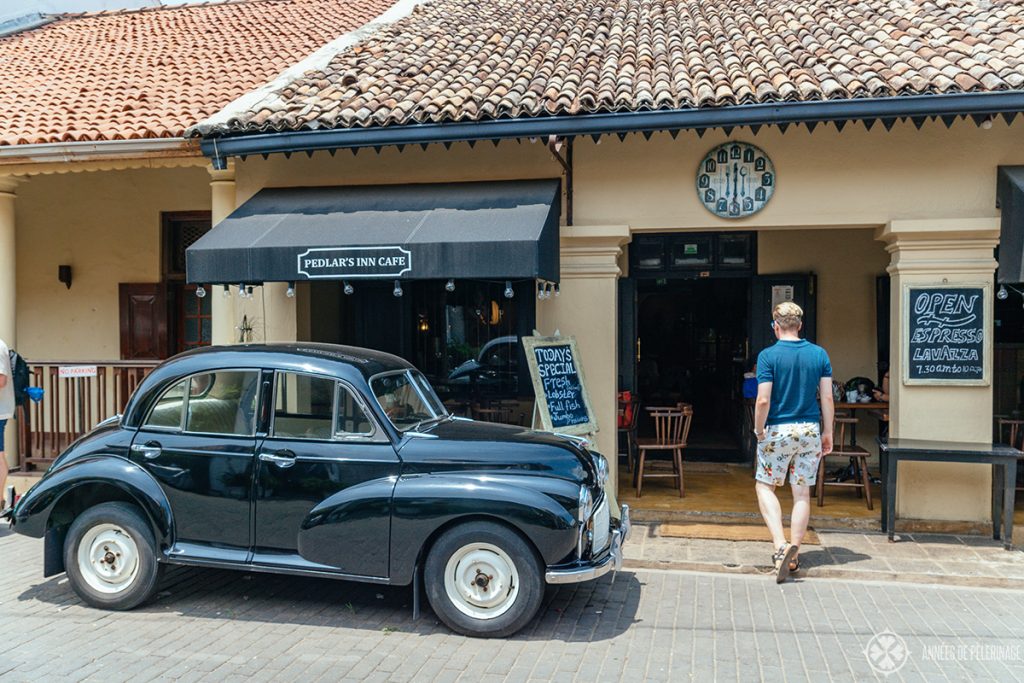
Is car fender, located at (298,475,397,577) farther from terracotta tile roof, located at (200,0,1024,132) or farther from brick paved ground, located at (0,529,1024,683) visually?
terracotta tile roof, located at (200,0,1024,132)

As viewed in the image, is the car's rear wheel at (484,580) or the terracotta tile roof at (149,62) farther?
the terracotta tile roof at (149,62)

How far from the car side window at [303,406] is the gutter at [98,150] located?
3.81 m

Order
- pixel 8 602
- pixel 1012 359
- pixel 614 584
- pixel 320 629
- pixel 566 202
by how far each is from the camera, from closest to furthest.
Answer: pixel 320 629 < pixel 8 602 < pixel 614 584 < pixel 566 202 < pixel 1012 359

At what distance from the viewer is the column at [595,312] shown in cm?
779

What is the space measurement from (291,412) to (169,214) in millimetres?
6517

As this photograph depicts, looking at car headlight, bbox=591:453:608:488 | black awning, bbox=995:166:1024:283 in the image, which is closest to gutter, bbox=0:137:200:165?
car headlight, bbox=591:453:608:488

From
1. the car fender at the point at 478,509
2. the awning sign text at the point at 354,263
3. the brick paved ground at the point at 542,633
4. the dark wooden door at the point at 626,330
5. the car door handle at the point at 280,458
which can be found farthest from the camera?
the dark wooden door at the point at 626,330

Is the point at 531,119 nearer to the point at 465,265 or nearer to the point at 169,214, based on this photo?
the point at 465,265

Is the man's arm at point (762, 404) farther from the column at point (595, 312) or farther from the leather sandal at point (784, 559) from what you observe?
the column at point (595, 312)

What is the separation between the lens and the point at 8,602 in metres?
5.66

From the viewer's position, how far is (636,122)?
698 centimetres

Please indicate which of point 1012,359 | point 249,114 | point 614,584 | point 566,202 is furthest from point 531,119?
point 1012,359

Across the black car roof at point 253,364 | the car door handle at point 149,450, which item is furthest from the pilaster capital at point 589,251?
the car door handle at point 149,450

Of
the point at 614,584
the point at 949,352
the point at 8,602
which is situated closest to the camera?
the point at 8,602
